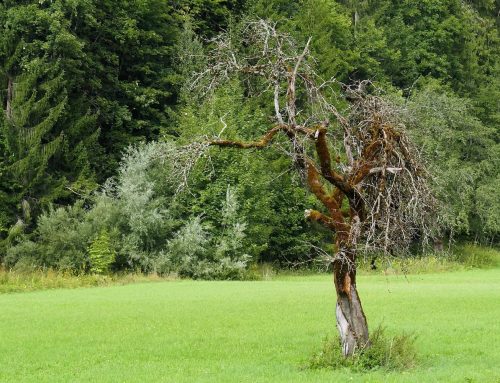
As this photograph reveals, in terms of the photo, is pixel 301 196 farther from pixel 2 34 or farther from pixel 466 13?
pixel 466 13

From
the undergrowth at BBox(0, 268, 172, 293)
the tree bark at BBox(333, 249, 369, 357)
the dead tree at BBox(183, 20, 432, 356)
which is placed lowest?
the undergrowth at BBox(0, 268, 172, 293)

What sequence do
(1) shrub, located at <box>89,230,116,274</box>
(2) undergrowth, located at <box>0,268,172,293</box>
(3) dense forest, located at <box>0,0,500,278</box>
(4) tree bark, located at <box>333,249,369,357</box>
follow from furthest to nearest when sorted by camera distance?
(3) dense forest, located at <box>0,0,500,278</box>, (1) shrub, located at <box>89,230,116,274</box>, (2) undergrowth, located at <box>0,268,172,293</box>, (4) tree bark, located at <box>333,249,369,357</box>

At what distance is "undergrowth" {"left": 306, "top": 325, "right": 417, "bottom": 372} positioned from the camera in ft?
43.6

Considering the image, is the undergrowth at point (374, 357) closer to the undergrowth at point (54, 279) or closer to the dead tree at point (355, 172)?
the dead tree at point (355, 172)

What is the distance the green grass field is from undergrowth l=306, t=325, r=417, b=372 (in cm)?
31

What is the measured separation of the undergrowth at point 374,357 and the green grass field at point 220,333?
0.31 metres

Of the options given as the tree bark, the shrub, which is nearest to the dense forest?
the shrub

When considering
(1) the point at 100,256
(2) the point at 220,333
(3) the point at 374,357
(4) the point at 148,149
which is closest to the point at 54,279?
(1) the point at 100,256

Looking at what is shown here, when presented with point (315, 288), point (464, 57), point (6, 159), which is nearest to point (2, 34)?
point (6, 159)

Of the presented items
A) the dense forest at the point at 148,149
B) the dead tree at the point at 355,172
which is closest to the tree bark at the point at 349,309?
the dead tree at the point at 355,172

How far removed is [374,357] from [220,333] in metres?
5.64

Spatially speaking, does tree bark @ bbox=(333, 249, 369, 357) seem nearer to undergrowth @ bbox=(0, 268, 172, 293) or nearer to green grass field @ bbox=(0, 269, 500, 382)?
green grass field @ bbox=(0, 269, 500, 382)

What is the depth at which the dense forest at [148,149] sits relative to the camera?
38.3 m

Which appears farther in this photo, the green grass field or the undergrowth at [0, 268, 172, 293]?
the undergrowth at [0, 268, 172, 293]
